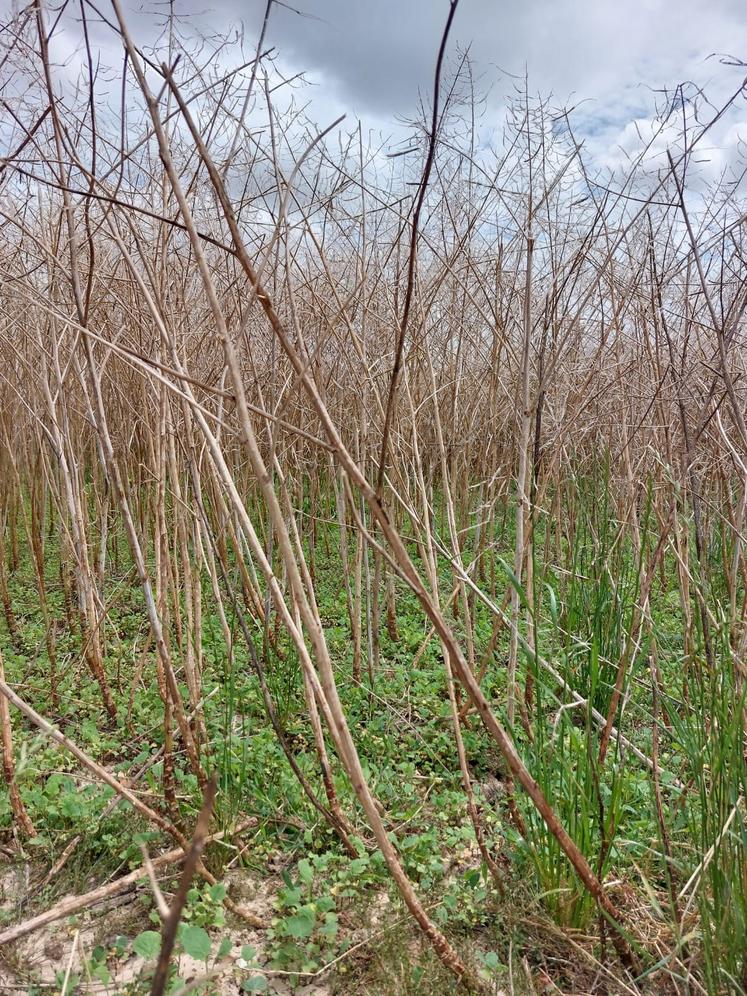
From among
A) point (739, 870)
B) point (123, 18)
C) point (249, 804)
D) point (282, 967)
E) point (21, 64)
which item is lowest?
point (282, 967)

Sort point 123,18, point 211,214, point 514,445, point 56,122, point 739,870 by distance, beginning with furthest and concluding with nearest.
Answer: point 514,445 < point 211,214 < point 56,122 < point 739,870 < point 123,18

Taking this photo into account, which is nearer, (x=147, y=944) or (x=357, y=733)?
(x=147, y=944)

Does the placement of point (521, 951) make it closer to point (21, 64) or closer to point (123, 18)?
point (123, 18)

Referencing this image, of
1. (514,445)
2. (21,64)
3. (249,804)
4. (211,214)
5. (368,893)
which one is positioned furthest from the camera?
(514,445)

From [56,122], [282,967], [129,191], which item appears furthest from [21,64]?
[282,967]

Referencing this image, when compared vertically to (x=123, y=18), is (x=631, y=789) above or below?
below

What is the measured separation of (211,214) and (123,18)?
1.97 metres

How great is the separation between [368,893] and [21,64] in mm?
2149

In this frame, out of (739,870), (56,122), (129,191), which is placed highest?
(129,191)

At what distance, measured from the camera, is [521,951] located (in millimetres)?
1318

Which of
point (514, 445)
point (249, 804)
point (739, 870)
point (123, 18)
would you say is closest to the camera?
point (123, 18)

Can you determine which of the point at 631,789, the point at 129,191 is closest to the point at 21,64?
the point at 129,191

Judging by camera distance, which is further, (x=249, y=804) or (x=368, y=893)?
(x=249, y=804)

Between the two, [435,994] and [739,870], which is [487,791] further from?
[739,870]
